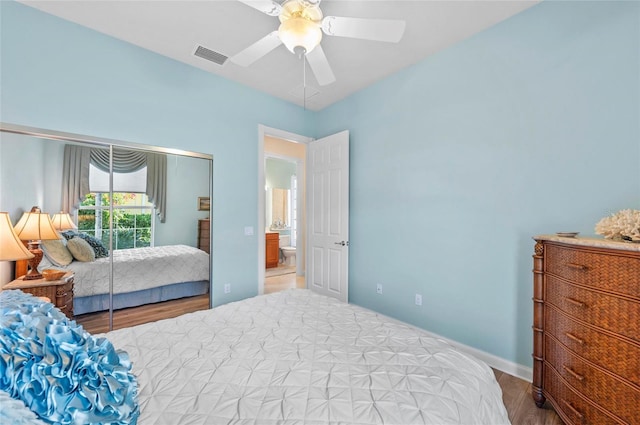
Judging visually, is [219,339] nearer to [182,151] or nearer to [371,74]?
[182,151]

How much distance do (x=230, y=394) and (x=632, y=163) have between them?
2.53 metres

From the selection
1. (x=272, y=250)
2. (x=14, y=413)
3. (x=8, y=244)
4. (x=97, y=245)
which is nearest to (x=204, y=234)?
(x=97, y=245)

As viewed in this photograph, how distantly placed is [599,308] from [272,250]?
5.43 m

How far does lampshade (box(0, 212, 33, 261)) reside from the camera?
5.16 ft

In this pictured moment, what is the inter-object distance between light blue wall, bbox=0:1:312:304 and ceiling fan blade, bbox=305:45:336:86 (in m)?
1.41

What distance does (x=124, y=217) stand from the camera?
98.1 inches

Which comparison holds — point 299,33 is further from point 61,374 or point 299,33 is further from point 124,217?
point 124,217

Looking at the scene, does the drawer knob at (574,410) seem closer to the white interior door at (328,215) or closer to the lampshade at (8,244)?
the white interior door at (328,215)

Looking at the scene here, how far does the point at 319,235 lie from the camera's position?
379 centimetres

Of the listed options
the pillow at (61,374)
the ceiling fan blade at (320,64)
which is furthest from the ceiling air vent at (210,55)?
the pillow at (61,374)

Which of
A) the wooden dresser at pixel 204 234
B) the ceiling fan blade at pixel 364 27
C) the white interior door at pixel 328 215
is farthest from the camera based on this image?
the white interior door at pixel 328 215

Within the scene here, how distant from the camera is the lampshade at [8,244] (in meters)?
1.57

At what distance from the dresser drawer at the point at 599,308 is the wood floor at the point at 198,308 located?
74 cm

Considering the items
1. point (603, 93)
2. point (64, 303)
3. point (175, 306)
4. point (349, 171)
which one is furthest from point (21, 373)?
point (349, 171)
